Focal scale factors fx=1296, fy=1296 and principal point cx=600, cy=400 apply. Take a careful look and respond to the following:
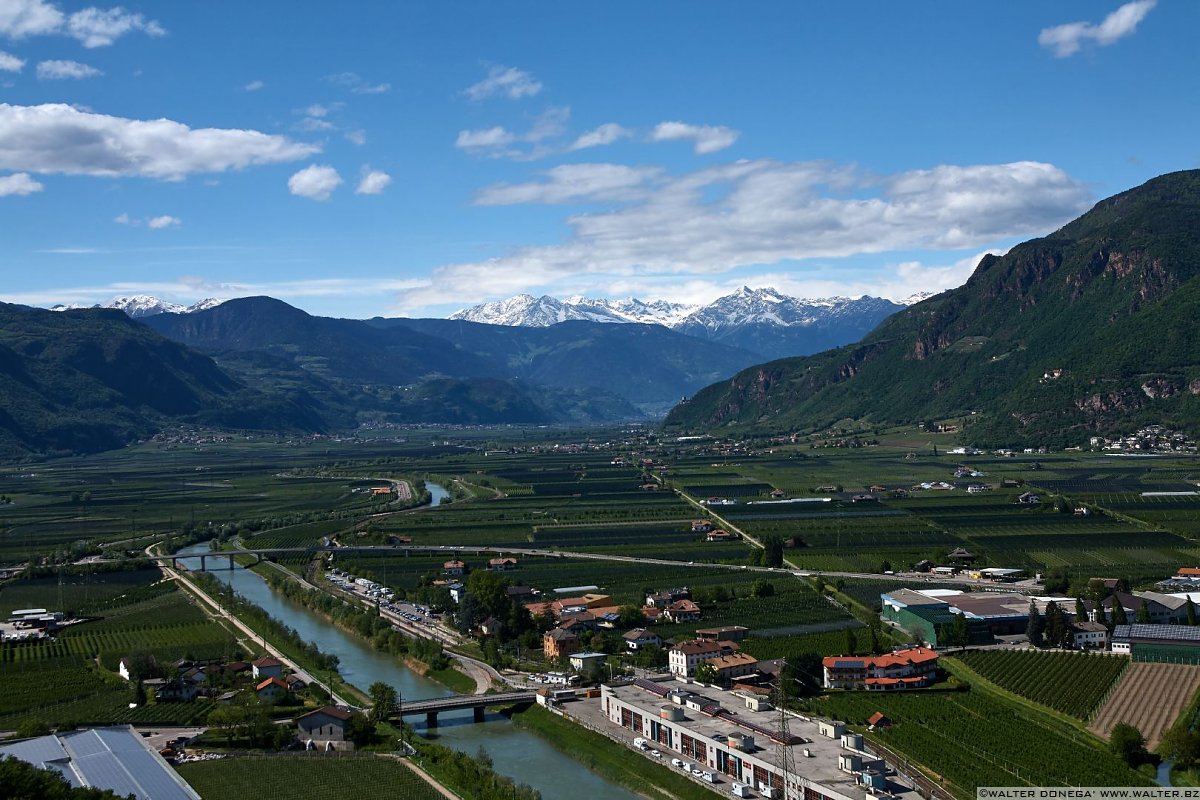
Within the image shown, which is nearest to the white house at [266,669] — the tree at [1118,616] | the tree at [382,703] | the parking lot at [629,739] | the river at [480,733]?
the river at [480,733]

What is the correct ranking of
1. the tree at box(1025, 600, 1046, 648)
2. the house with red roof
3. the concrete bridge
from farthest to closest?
the tree at box(1025, 600, 1046, 648), the house with red roof, the concrete bridge

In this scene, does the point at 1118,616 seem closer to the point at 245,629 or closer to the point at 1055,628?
the point at 1055,628

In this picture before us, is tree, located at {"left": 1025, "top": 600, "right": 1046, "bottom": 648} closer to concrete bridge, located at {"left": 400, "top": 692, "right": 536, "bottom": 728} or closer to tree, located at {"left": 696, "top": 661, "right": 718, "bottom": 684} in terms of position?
tree, located at {"left": 696, "top": 661, "right": 718, "bottom": 684}

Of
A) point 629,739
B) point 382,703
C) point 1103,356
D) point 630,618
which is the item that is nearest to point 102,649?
point 382,703

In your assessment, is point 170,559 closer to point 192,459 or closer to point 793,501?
point 793,501

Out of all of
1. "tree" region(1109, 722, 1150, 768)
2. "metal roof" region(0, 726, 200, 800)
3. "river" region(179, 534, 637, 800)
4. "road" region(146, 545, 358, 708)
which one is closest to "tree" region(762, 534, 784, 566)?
"river" region(179, 534, 637, 800)

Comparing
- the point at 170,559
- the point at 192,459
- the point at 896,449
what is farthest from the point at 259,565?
the point at 192,459
